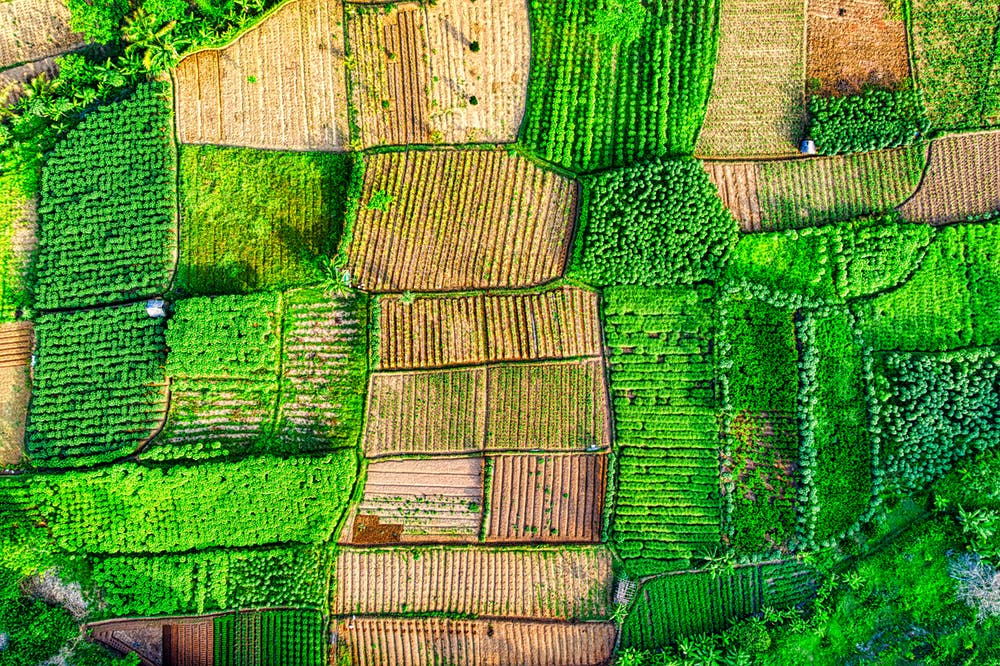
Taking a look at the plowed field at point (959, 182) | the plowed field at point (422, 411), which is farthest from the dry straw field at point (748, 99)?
the plowed field at point (422, 411)

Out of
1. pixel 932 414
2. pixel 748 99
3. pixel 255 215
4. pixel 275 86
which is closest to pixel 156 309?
pixel 255 215

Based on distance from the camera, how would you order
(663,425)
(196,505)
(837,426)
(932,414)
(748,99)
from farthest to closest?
(748,99), (663,425), (196,505), (837,426), (932,414)

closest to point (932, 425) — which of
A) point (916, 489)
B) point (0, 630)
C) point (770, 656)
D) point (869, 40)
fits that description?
point (916, 489)

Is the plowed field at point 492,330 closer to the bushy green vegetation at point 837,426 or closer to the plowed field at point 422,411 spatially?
the plowed field at point 422,411

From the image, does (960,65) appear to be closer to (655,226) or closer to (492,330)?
(655,226)

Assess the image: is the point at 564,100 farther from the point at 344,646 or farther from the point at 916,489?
the point at 344,646
